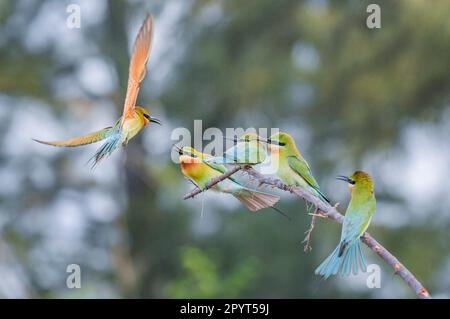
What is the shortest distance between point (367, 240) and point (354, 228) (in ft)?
0.37

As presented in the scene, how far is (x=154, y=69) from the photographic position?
28.1 ft

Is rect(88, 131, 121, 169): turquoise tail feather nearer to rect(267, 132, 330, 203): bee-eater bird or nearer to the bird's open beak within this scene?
the bird's open beak

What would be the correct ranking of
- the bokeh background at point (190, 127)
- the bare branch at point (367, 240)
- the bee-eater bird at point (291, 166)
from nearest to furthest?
the bare branch at point (367, 240)
the bee-eater bird at point (291, 166)
the bokeh background at point (190, 127)

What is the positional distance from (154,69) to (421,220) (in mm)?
2916

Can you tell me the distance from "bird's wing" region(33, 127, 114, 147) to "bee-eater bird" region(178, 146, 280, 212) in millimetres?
88

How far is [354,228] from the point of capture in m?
0.97

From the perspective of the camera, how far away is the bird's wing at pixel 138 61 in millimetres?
832

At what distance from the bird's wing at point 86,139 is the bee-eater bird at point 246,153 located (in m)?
0.10

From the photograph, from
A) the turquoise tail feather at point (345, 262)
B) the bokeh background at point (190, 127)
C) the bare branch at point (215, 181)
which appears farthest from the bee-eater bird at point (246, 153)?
the bokeh background at point (190, 127)

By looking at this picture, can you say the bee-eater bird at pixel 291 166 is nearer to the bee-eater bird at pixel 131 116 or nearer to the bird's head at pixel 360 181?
the bird's head at pixel 360 181

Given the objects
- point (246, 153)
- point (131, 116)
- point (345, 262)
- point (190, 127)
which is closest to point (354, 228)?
point (345, 262)

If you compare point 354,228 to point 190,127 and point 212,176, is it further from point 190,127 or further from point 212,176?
point 190,127

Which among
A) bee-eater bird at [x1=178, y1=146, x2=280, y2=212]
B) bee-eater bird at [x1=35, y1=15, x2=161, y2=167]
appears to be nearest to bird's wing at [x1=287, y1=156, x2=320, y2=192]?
bee-eater bird at [x1=178, y1=146, x2=280, y2=212]
